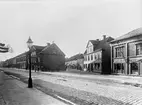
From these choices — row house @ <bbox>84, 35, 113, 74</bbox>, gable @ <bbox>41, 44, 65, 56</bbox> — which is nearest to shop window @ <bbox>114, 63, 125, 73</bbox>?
row house @ <bbox>84, 35, 113, 74</bbox>

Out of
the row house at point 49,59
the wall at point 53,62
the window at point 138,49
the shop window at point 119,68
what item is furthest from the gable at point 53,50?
the window at point 138,49

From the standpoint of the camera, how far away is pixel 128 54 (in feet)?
86.1

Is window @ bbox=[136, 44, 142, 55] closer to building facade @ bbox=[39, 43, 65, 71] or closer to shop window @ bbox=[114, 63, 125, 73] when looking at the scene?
shop window @ bbox=[114, 63, 125, 73]

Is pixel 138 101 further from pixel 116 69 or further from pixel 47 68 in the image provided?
pixel 47 68

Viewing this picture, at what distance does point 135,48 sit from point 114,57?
18.4ft

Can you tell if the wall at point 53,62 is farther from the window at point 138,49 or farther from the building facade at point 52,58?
the window at point 138,49

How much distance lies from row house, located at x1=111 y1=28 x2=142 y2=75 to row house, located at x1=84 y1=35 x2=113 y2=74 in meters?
5.72

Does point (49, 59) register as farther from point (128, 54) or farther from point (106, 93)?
point (106, 93)

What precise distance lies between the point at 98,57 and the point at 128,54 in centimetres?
1150

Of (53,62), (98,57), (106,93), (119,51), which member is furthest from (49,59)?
(106,93)

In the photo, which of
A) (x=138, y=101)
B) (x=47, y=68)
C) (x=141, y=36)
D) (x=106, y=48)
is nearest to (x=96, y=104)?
(x=138, y=101)

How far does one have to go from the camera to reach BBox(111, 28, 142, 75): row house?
24281 mm

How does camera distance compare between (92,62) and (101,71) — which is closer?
(101,71)

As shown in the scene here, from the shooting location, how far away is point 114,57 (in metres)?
29.8
